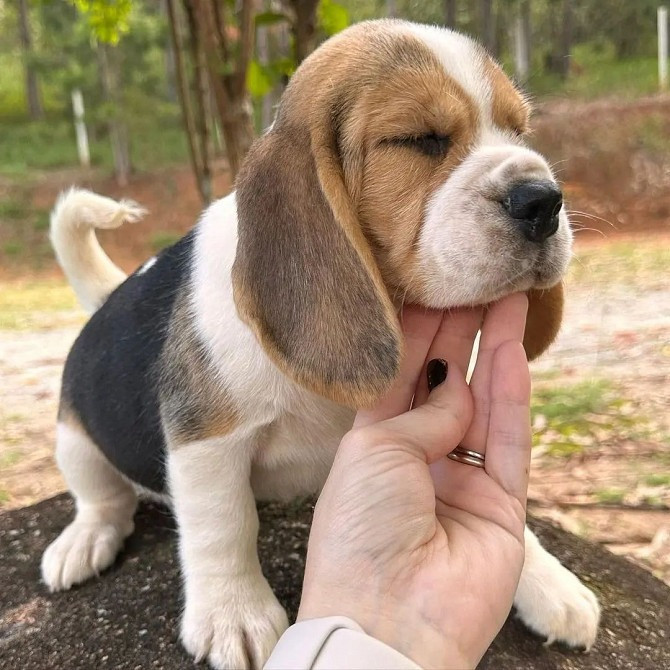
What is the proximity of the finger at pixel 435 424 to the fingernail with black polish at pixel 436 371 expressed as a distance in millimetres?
26

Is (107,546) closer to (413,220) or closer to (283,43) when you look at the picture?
(413,220)

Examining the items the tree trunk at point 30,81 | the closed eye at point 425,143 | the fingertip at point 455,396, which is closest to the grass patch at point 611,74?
the closed eye at point 425,143

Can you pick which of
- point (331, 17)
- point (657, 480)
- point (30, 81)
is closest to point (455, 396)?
point (657, 480)

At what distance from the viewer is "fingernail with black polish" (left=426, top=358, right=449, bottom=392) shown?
2213 mm

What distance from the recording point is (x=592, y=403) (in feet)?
17.0

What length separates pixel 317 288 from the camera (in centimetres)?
196

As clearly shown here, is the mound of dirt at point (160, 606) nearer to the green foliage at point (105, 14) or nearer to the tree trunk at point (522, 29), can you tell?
the green foliage at point (105, 14)

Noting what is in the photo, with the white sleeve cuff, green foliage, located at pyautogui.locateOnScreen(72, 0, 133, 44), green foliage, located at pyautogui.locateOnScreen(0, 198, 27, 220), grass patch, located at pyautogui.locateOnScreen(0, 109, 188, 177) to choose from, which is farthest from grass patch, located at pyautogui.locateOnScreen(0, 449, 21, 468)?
grass patch, located at pyautogui.locateOnScreen(0, 109, 188, 177)

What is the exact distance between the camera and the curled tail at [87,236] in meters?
3.11

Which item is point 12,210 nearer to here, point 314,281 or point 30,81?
point 30,81

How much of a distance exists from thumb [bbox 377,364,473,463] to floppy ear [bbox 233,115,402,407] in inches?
5.9

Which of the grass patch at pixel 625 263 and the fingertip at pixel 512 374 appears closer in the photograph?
the fingertip at pixel 512 374

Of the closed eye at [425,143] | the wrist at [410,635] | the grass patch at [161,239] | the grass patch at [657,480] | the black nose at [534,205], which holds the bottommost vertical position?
the grass patch at [161,239]

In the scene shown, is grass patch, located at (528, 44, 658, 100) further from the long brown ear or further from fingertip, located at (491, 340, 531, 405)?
fingertip, located at (491, 340, 531, 405)
